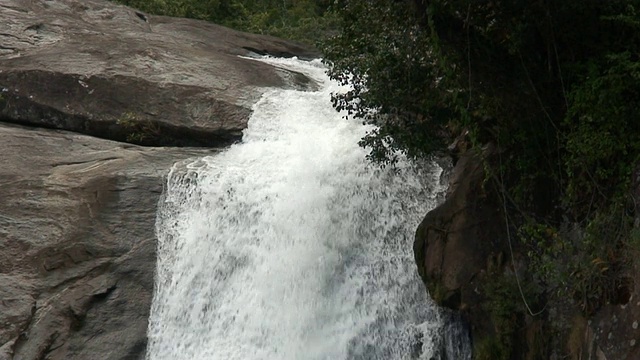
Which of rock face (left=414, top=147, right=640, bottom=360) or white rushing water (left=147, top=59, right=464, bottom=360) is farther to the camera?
white rushing water (left=147, top=59, right=464, bottom=360)

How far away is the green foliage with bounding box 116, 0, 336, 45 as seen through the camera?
25344 mm

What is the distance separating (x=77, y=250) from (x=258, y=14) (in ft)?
54.5

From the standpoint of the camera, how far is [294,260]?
12.3 meters

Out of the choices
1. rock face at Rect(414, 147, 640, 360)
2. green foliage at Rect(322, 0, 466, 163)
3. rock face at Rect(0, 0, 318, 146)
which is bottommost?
rock face at Rect(0, 0, 318, 146)

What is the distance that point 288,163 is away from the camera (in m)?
14.0

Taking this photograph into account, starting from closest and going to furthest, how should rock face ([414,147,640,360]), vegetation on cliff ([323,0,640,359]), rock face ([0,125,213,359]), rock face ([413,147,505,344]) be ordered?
vegetation on cliff ([323,0,640,359]) → rock face ([414,147,640,360]) → rock face ([413,147,505,344]) → rock face ([0,125,213,359])

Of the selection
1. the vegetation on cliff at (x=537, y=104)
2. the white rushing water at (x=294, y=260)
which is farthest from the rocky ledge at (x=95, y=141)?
the vegetation on cliff at (x=537, y=104)

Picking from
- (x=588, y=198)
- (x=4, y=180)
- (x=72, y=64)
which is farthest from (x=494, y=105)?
(x=72, y=64)

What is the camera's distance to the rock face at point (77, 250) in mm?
11969

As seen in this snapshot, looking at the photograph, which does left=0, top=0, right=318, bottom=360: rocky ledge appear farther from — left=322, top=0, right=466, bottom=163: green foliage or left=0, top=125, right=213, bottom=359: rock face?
left=322, top=0, right=466, bottom=163: green foliage

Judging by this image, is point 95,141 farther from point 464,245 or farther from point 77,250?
point 464,245

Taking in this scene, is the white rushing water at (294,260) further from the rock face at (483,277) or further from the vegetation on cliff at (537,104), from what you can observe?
the vegetation on cliff at (537,104)

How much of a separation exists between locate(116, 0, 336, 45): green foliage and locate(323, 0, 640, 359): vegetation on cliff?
1448 centimetres

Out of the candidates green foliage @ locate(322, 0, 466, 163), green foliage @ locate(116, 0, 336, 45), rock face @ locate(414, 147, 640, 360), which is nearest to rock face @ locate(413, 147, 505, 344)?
rock face @ locate(414, 147, 640, 360)
